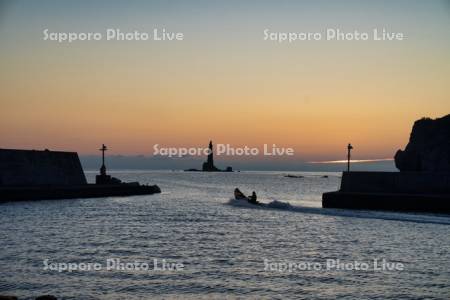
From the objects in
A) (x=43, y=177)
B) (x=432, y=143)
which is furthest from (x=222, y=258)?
(x=432, y=143)

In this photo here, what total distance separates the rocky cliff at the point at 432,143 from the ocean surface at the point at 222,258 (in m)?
66.2

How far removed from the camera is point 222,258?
2620 cm

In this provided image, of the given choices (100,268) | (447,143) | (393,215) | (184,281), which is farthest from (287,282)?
(447,143)

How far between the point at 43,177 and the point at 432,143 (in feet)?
274

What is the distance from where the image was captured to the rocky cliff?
351 ft

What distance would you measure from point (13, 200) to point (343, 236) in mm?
41754

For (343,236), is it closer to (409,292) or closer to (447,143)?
(409,292)

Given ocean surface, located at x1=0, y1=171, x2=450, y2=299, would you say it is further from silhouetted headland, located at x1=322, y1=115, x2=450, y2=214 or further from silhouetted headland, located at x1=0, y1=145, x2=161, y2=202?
silhouetted headland, located at x1=0, y1=145, x2=161, y2=202

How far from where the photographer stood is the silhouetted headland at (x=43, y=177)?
6419 cm

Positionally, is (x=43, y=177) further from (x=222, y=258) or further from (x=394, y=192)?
(x=222, y=258)

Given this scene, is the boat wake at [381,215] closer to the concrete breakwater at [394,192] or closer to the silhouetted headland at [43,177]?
the concrete breakwater at [394,192]

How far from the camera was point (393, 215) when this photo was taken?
49969 mm

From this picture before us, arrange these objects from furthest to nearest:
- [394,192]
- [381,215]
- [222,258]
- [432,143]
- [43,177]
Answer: [432,143] → [43,177] → [394,192] → [381,215] → [222,258]

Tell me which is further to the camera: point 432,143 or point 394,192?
point 432,143
